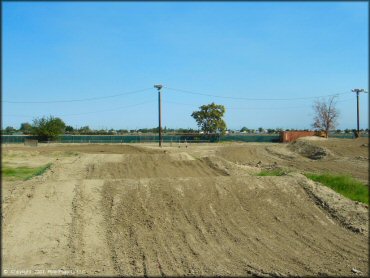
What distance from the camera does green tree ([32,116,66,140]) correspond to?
57219 mm

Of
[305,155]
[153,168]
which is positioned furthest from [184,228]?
[305,155]

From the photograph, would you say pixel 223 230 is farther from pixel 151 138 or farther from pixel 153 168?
pixel 151 138

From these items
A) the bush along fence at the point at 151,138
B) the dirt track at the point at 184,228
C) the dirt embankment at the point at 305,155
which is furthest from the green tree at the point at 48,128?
the dirt track at the point at 184,228

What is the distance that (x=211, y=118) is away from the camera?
81.0 metres

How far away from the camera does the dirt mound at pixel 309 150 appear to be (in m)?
35.1

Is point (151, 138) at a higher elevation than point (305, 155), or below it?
higher

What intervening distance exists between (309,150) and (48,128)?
34280 millimetres

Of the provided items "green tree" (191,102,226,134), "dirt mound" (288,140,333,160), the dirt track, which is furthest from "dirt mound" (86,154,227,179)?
"green tree" (191,102,226,134)

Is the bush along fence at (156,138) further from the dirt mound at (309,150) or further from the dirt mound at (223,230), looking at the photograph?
the dirt mound at (223,230)

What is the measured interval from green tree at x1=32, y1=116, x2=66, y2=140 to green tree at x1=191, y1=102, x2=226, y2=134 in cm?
2785

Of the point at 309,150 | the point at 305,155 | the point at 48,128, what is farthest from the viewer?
the point at 48,128

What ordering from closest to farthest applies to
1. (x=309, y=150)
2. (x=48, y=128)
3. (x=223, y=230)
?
(x=223, y=230) → (x=309, y=150) → (x=48, y=128)

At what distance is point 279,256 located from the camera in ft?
33.3

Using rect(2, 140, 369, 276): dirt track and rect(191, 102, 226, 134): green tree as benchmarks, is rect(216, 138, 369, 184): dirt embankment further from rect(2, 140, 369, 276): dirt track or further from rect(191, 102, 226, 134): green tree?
rect(191, 102, 226, 134): green tree
